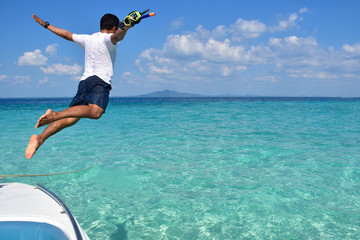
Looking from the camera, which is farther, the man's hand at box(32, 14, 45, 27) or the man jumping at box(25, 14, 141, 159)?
the man's hand at box(32, 14, 45, 27)

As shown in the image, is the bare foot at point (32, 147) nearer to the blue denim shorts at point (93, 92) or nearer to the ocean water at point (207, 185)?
the blue denim shorts at point (93, 92)

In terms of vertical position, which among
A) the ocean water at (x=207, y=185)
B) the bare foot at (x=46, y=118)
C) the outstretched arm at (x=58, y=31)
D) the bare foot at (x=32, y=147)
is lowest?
the ocean water at (x=207, y=185)

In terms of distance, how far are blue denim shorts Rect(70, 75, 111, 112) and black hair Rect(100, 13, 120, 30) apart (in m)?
0.95

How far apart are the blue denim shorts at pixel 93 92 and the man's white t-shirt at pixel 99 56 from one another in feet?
0.31

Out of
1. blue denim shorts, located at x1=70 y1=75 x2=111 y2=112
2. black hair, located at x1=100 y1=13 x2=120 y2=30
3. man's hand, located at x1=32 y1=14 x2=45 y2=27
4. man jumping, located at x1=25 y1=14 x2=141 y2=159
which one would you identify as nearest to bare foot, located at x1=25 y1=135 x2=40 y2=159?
man jumping, located at x1=25 y1=14 x2=141 y2=159

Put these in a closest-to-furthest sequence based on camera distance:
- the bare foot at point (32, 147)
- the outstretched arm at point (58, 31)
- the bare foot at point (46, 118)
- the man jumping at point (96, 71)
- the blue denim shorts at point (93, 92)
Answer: the bare foot at point (46, 118)
the bare foot at point (32, 147)
the man jumping at point (96, 71)
the blue denim shorts at point (93, 92)
the outstretched arm at point (58, 31)

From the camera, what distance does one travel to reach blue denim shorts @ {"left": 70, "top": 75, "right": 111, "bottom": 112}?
15.9 ft

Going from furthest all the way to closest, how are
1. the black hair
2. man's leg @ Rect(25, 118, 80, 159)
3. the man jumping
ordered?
the black hair < the man jumping < man's leg @ Rect(25, 118, 80, 159)

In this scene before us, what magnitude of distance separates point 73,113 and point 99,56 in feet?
3.99

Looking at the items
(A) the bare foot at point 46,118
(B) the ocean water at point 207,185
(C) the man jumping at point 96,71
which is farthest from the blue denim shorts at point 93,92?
(B) the ocean water at point 207,185

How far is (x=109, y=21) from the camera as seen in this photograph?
16.4 ft

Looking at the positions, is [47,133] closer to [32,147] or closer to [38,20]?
[32,147]

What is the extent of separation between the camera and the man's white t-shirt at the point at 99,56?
4.92 meters

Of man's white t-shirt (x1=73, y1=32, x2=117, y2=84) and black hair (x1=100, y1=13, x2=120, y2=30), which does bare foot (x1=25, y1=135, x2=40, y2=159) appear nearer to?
man's white t-shirt (x1=73, y1=32, x2=117, y2=84)
